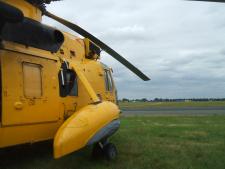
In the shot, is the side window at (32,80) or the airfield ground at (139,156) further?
the airfield ground at (139,156)

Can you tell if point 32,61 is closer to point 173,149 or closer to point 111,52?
point 111,52

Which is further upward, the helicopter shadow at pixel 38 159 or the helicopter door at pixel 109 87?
the helicopter door at pixel 109 87

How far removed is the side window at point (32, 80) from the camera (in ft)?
24.6

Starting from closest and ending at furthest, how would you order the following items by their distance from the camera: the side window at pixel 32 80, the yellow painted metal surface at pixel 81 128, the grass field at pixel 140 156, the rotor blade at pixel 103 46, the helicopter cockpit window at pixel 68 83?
the yellow painted metal surface at pixel 81 128 → the side window at pixel 32 80 → the helicopter cockpit window at pixel 68 83 → the grass field at pixel 140 156 → the rotor blade at pixel 103 46

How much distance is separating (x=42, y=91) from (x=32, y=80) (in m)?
0.37

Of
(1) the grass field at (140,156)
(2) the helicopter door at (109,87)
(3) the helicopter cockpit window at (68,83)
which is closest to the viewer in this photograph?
(3) the helicopter cockpit window at (68,83)

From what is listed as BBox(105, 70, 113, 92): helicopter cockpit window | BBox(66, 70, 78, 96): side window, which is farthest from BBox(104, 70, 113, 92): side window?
BBox(66, 70, 78, 96): side window

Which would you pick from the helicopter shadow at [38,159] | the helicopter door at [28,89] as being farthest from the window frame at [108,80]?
the helicopter door at [28,89]

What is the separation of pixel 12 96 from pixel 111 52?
4194 mm

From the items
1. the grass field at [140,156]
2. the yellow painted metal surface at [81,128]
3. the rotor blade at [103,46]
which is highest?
the rotor blade at [103,46]

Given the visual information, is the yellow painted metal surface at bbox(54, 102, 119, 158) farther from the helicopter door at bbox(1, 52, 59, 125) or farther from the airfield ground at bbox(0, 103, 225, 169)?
the airfield ground at bbox(0, 103, 225, 169)

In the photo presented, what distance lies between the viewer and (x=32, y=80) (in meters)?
7.70

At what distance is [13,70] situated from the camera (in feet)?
23.5

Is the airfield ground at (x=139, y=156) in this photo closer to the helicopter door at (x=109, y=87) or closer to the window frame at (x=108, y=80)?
the helicopter door at (x=109, y=87)
